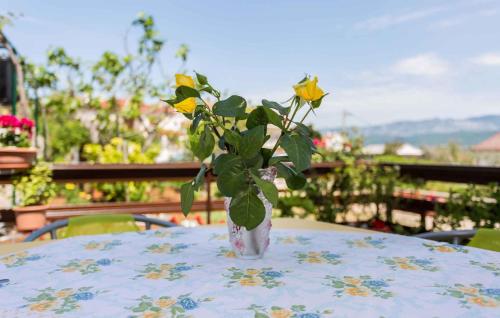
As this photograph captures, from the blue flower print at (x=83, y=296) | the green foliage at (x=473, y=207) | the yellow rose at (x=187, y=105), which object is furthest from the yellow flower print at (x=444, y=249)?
the green foliage at (x=473, y=207)

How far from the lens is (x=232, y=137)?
988 mm

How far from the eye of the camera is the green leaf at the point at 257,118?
1.04 m

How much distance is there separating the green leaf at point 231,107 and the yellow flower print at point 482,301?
22.8 inches

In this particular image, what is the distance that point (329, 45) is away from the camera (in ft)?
147

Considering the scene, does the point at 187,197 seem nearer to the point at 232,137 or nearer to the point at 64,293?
the point at 232,137

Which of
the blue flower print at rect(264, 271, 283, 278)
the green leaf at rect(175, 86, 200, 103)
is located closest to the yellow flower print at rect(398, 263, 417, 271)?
the blue flower print at rect(264, 271, 283, 278)

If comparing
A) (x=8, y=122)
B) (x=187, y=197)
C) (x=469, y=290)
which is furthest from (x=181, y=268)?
(x=8, y=122)

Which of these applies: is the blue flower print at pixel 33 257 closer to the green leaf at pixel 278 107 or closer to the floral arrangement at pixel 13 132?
the green leaf at pixel 278 107

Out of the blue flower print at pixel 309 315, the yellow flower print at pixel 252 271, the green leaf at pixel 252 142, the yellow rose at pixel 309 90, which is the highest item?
the yellow rose at pixel 309 90

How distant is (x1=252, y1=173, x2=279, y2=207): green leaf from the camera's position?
0.95 meters

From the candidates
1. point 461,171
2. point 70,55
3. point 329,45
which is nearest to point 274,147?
point 461,171

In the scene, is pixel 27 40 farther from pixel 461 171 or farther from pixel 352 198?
pixel 461 171

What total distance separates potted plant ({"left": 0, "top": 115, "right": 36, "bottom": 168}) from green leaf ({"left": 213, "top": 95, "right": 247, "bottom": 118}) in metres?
2.48

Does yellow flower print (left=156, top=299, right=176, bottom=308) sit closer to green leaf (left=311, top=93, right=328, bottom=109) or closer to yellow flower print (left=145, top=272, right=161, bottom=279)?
yellow flower print (left=145, top=272, right=161, bottom=279)
